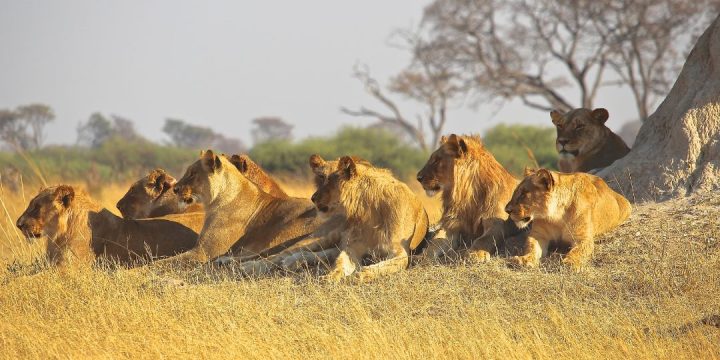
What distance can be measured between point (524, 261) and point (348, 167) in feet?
4.01

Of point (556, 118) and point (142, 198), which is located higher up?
point (556, 118)

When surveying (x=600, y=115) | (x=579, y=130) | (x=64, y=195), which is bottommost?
(x=64, y=195)

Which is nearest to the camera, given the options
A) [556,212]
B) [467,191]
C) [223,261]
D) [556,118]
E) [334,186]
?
[556,212]

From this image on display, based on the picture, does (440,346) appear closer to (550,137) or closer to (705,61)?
(705,61)

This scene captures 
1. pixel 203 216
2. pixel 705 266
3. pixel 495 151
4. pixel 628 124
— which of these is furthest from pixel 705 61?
pixel 628 124

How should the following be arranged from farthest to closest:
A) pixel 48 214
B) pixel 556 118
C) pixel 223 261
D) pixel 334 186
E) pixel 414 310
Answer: pixel 556 118 → pixel 48 214 → pixel 223 261 → pixel 334 186 → pixel 414 310

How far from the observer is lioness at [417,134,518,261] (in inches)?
295

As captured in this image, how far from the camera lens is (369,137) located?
2864 centimetres

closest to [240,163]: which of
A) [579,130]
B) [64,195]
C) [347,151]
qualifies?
[64,195]

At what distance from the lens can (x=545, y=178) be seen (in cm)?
706

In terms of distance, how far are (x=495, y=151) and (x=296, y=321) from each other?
20.2 m

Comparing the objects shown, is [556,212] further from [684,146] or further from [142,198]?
[142,198]

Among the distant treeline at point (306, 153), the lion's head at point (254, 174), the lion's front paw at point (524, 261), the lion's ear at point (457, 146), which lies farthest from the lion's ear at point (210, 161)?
the distant treeline at point (306, 153)

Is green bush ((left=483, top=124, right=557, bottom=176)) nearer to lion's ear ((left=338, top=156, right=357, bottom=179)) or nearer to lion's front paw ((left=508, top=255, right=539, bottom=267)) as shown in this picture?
lion's ear ((left=338, top=156, right=357, bottom=179))
